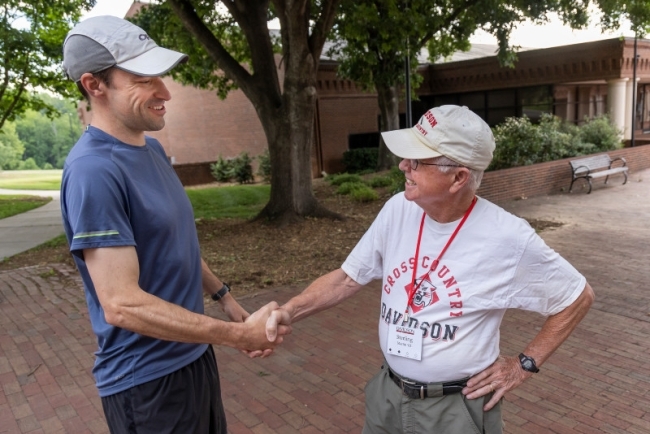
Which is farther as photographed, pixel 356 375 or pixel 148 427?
pixel 356 375

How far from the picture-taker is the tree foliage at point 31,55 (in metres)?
14.5

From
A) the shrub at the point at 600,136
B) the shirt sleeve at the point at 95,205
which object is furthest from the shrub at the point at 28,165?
the shirt sleeve at the point at 95,205

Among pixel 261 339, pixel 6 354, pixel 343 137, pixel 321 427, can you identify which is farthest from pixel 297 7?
pixel 343 137

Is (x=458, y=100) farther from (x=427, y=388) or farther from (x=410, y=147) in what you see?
(x=427, y=388)

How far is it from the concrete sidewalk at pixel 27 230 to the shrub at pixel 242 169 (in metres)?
7.89

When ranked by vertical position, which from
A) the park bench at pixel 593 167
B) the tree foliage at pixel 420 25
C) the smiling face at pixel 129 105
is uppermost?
the tree foliage at pixel 420 25

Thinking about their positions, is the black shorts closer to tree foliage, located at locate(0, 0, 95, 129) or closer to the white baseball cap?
the white baseball cap

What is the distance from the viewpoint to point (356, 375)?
4164 millimetres

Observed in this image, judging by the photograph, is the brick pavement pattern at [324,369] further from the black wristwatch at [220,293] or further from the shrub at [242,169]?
the shrub at [242,169]

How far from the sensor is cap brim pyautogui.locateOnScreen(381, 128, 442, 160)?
1883 millimetres

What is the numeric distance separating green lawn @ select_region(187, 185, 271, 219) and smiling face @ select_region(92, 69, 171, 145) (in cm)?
974

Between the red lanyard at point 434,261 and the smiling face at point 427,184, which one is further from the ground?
the smiling face at point 427,184

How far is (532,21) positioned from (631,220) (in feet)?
25.1

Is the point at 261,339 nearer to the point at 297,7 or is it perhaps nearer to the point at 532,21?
the point at 297,7
